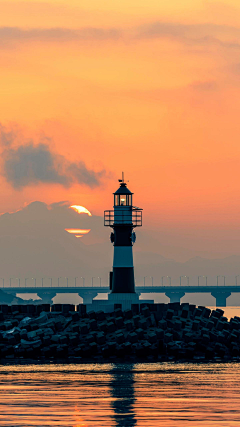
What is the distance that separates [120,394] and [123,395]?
30 cm

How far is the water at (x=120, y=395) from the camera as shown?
25156 mm

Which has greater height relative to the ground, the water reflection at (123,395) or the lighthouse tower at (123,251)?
the lighthouse tower at (123,251)

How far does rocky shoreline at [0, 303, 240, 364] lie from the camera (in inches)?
1793

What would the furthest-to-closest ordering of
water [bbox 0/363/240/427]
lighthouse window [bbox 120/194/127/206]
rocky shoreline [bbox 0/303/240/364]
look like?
lighthouse window [bbox 120/194/127/206] → rocky shoreline [bbox 0/303/240/364] → water [bbox 0/363/240/427]

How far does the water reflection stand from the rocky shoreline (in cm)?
464

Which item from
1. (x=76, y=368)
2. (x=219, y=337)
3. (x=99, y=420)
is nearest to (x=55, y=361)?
(x=76, y=368)

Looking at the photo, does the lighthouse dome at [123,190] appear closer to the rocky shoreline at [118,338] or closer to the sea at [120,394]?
the rocky shoreline at [118,338]

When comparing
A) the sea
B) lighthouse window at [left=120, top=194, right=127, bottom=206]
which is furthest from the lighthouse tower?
the sea

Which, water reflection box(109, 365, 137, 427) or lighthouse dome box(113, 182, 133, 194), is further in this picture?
lighthouse dome box(113, 182, 133, 194)

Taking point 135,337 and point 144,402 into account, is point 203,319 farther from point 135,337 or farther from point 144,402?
point 144,402

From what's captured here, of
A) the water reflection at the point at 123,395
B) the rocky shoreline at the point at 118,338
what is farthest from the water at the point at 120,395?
the rocky shoreline at the point at 118,338

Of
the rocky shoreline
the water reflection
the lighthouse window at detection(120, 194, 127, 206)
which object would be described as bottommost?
the water reflection

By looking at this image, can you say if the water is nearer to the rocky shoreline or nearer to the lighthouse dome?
the rocky shoreline

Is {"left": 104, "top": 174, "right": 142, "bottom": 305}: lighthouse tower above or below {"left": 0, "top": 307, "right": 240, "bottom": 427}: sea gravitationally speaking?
above
